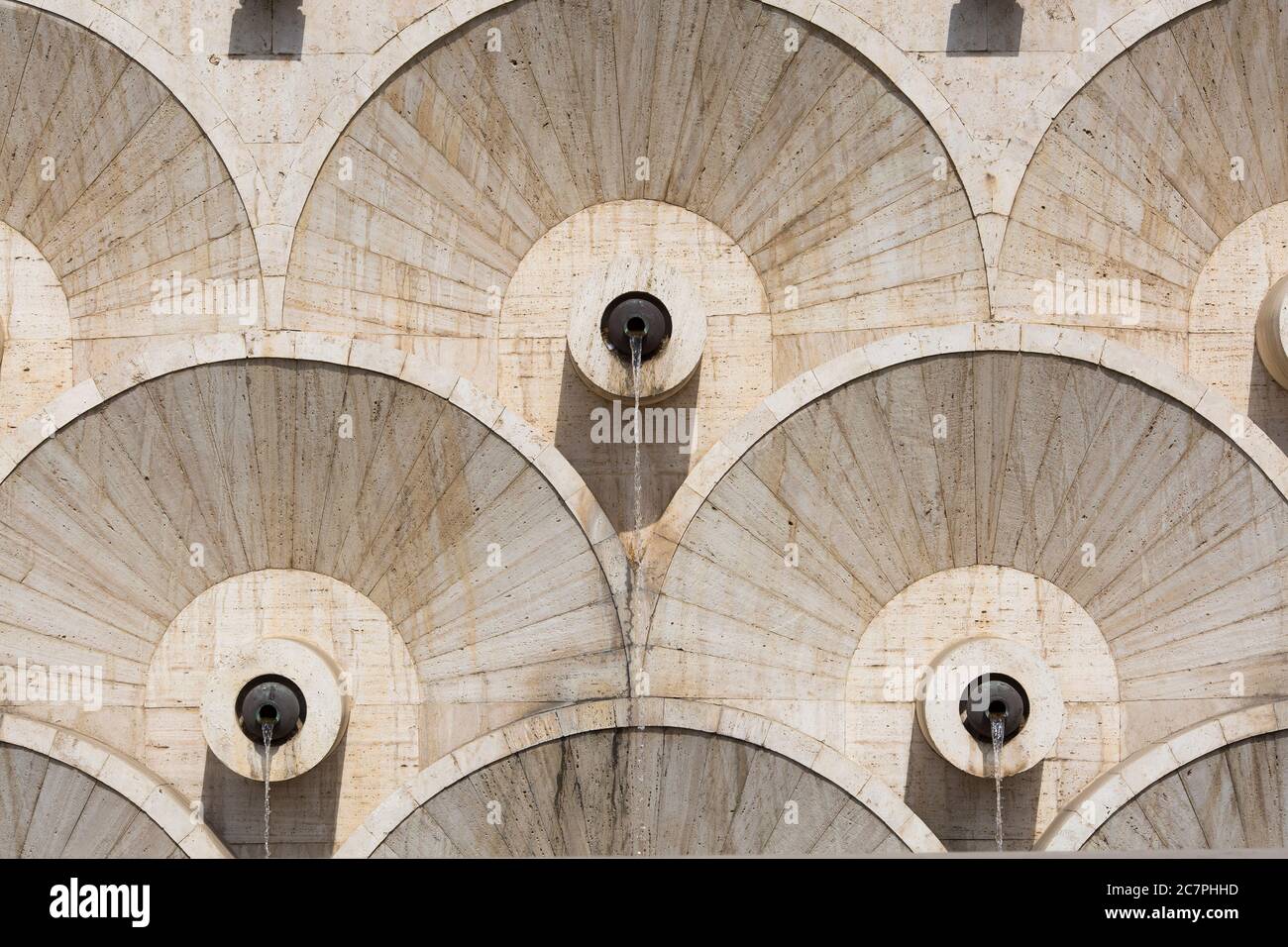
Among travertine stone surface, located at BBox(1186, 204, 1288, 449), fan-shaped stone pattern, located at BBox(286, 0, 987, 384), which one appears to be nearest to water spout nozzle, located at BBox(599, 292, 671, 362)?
fan-shaped stone pattern, located at BBox(286, 0, 987, 384)

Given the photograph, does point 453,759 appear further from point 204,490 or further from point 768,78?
point 768,78

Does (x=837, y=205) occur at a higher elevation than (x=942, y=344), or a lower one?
higher

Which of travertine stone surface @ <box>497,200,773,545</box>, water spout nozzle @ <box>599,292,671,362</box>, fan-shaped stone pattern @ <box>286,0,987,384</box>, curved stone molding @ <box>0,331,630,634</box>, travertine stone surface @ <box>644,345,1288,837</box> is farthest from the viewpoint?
travertine stone surface @ <box>497,200,773,545</box>

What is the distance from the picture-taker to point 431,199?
16938 millimetres

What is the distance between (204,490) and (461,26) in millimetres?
5701

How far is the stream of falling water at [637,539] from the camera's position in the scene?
1530 cm

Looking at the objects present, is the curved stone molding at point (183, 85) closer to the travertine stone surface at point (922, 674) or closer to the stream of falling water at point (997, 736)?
the travertine stone surface at point (922, 674)

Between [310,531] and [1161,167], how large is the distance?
1006 centimetres

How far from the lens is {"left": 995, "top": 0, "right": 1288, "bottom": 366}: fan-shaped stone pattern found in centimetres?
1678

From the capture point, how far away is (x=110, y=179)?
17.1 m

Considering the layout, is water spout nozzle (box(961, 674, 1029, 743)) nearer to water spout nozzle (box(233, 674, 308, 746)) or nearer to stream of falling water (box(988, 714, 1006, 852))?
stream of falling water (box(988, 714, 1006, 852))

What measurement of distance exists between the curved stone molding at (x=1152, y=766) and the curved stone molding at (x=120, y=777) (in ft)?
27.5

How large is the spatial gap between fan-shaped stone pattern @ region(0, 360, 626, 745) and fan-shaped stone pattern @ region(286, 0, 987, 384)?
145cm
